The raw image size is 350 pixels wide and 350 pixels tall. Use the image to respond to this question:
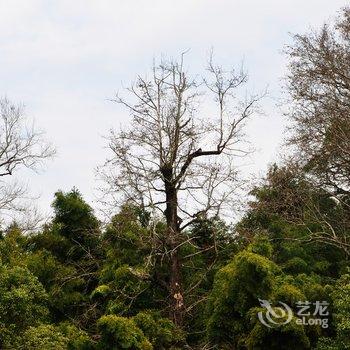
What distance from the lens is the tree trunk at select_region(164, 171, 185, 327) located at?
14633mm

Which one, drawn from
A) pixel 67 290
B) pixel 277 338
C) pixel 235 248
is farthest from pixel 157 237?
pixel 277 338

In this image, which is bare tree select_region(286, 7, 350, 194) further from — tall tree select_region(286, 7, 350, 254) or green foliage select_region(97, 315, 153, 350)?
green foliage select_region(97, 315, 153, 350)

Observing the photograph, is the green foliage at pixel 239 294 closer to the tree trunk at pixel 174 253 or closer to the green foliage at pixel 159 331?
the green foliage at pixel 159 331

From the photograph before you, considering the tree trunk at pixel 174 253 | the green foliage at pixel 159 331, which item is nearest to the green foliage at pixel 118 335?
the green foliage at pixel 159 331

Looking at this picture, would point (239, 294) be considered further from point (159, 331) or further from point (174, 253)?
point (174, 253)

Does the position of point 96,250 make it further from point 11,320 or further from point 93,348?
point 93,348

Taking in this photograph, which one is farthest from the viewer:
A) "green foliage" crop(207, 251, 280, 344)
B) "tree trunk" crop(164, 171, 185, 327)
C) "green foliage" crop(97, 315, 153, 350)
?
"tree trunk" crop(164, 171, 185, 327)

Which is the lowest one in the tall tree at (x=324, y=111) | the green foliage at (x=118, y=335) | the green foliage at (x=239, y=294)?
the green foliage at (x=118, y=335)

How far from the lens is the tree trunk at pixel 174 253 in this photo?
1463 centimetres

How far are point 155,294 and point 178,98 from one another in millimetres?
5748

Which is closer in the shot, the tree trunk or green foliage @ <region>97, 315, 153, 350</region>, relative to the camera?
green foliage @ <region>97, 315, 153, 350</region>

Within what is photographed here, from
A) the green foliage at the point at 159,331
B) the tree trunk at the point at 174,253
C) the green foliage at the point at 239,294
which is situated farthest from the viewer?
the tree trunk at the point at 174,253

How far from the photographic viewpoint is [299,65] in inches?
640

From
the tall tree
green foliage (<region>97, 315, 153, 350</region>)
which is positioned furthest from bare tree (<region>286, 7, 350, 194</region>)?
green foliage (<region>97, 315, 153, 350</region>)
